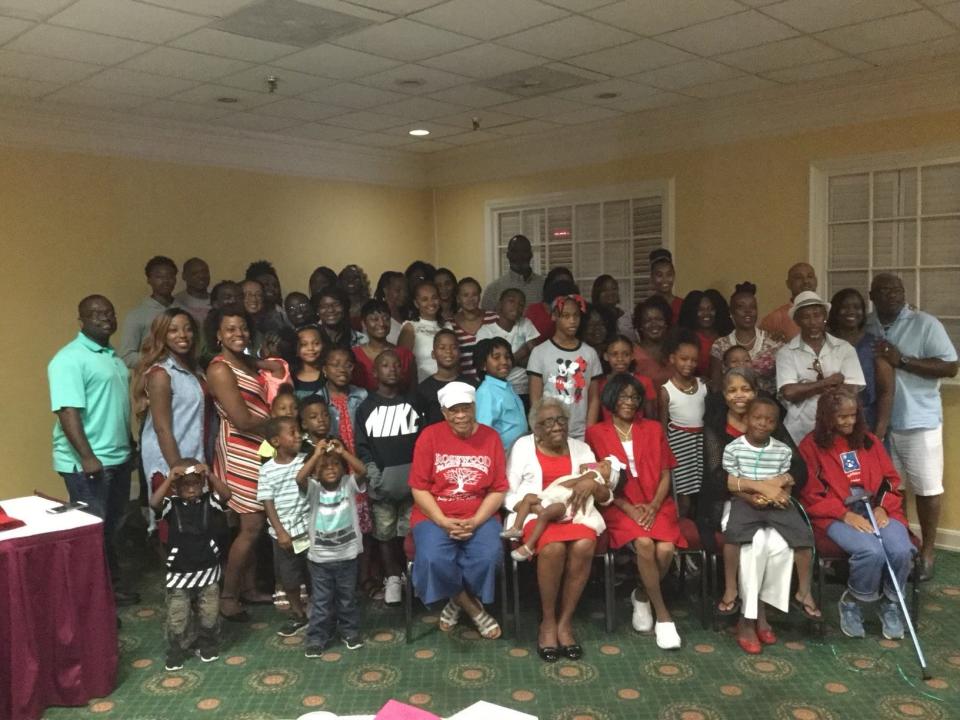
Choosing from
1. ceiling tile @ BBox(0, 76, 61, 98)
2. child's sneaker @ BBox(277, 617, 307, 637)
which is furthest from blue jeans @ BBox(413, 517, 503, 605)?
ceiling tile @ BBox(0, 76, 61, 98)

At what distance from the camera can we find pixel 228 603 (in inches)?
154

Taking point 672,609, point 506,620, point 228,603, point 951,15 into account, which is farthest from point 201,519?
point 951,15

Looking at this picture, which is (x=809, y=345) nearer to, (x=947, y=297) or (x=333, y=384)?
(x=947, y=297)

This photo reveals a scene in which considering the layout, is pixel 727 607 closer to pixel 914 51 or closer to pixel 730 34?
pixel 730 34

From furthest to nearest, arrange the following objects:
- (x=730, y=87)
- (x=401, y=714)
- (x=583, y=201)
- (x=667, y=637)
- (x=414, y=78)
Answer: (x=583, y=201), (x=730, y=87), (x=414, y=78), (x=667, y=637), (x=401, y=714)

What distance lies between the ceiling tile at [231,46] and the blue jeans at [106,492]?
2024 mm

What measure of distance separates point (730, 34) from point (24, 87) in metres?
3.93

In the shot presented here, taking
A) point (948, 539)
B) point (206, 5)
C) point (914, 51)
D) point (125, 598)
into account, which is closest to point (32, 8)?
point (206, 5)

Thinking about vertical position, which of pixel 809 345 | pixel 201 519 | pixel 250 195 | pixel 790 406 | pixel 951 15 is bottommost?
pixel 201 519

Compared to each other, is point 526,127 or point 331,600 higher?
point 526,127

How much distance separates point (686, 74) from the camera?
481 cm

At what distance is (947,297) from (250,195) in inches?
194

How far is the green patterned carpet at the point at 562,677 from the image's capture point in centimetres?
309

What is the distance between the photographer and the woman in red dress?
3668 millimetres
